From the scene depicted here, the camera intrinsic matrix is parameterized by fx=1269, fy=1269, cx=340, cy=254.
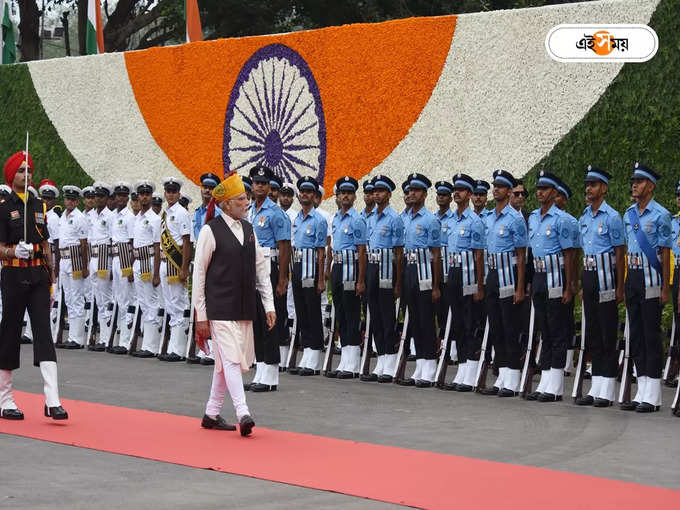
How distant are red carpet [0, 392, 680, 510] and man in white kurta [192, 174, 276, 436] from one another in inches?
10.9

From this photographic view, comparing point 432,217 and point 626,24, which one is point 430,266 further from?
point 626,24

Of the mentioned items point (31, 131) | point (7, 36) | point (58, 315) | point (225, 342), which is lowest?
point (225, 342)

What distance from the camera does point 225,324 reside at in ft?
34.9

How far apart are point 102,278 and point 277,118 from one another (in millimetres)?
4011

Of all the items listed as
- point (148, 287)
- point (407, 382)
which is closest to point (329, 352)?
point (407, 382)

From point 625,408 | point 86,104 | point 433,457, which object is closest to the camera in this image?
point 433,457

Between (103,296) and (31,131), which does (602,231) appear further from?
(31,131)

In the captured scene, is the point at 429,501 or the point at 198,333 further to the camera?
the point at 198,333

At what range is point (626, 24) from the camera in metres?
16.0

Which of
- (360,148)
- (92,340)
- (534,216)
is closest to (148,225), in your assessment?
(92,340)

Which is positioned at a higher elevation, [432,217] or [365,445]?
[432,217]

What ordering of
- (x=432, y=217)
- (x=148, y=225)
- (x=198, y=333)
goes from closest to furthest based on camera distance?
(x=198, y=333) → (x=432, y=217) → (x=148, y=225)

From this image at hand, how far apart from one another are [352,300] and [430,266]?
1268mm

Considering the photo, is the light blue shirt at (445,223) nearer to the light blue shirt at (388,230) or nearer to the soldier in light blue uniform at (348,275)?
the light blue shirt at (388,230)
